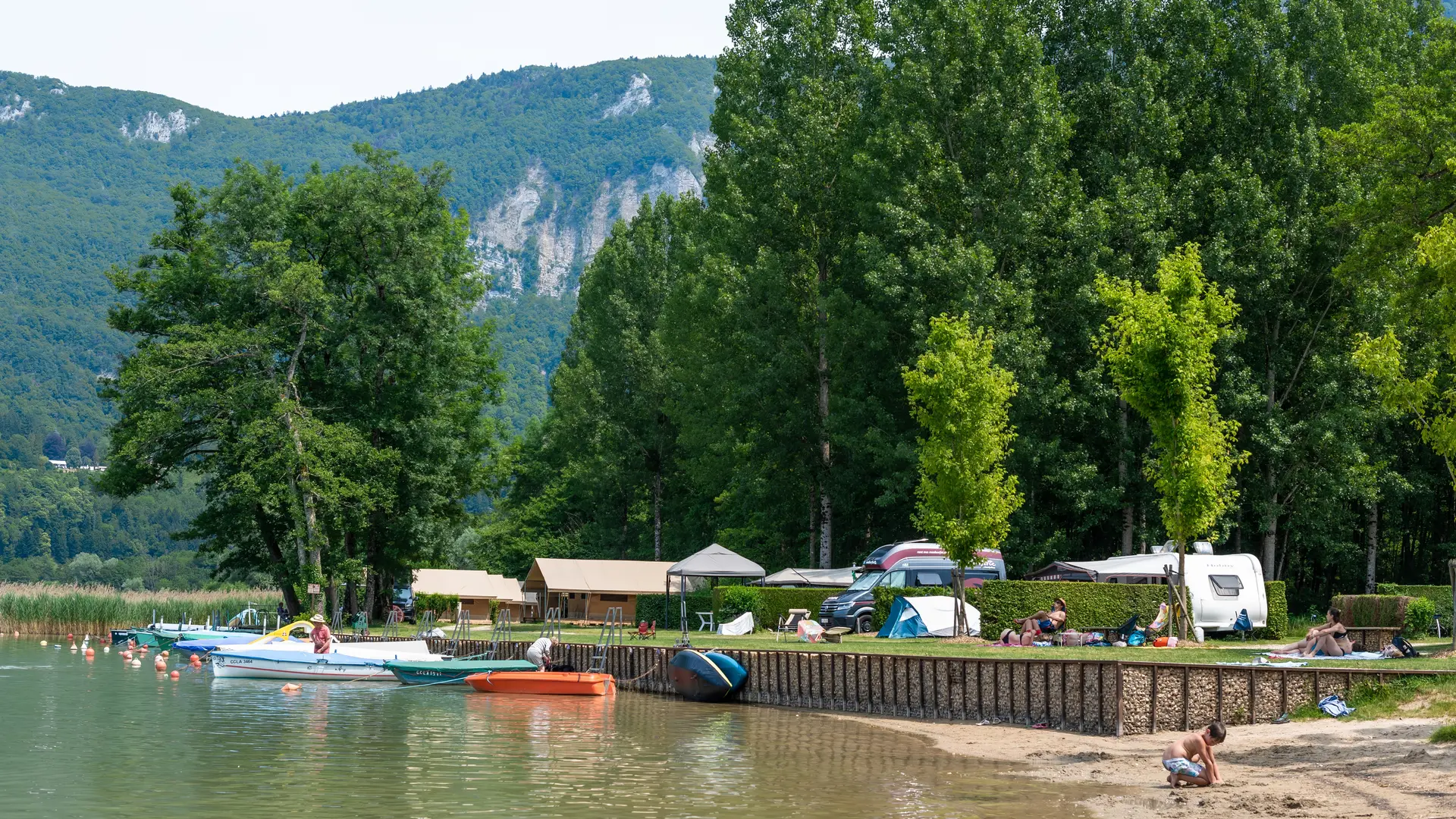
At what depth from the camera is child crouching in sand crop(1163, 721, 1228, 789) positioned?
758 inches

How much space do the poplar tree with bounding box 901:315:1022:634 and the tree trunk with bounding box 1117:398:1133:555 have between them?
8.43 metres

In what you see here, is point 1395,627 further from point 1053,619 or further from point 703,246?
point 703,246

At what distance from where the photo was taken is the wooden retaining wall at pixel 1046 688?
23.8 metres

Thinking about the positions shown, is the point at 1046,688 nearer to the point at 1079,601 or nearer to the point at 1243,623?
the point at 1079,601

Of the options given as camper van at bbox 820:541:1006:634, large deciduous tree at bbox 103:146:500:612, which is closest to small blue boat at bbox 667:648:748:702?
camper van at bbox 820:541:1006:634

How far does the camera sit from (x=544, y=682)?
3875 cm

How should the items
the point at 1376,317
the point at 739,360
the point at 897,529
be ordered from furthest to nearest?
1. the point at 739,360
2. the point at 897,529
3. the point at 1376,317

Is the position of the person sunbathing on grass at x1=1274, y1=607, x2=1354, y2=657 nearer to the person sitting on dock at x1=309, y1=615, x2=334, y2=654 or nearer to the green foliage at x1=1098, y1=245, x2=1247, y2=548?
the green foliage at x1=1098, y1=245, x2=1247, y2=548

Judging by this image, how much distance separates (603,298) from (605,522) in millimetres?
13966

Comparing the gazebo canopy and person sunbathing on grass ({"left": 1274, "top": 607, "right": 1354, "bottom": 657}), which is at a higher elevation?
the gazebo canopy

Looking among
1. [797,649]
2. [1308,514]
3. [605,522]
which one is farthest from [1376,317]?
[605,522]

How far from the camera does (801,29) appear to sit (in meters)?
56.5

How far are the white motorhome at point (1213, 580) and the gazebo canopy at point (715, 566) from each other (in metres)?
13.4

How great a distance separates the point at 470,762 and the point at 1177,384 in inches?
754
